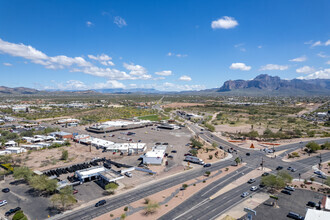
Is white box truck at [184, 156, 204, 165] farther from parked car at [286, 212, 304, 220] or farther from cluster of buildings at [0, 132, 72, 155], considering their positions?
cluster of buildings at [0, 132, 72, 155]

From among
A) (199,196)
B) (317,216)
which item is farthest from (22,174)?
(317,216)

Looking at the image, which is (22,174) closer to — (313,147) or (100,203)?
(100,203)

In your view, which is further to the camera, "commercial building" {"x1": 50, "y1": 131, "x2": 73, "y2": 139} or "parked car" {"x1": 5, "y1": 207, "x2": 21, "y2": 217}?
"commercial building" {"x1": 50, "y1": 131, "x2": 73, "y2": 139}

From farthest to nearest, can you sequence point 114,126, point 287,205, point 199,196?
point 114,126
point 199,196
point 287,205

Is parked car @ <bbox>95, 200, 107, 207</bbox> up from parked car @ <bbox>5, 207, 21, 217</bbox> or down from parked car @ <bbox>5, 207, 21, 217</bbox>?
up

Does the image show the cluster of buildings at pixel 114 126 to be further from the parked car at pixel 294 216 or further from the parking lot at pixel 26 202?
the parked car at pixel 294 216

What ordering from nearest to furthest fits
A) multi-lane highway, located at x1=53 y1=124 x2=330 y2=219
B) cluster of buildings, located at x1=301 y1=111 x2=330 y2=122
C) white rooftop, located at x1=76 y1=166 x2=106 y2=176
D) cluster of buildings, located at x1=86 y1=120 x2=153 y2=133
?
multi-lane highway, located at x1=53 y1=124 x2=330 y2=219, white rooftop, located at x1=76 y1=166 x2=106 y2=176, cluster of buildings, located at x1=86 y1=120 x2=153 y2=133, cluster of buildings, located at x1=301 y1=111 x2=330 y2=122

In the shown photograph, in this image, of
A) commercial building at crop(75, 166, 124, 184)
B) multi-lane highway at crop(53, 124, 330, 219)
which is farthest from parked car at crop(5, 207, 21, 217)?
commercial building at crop(75, 166, 124, 184)
